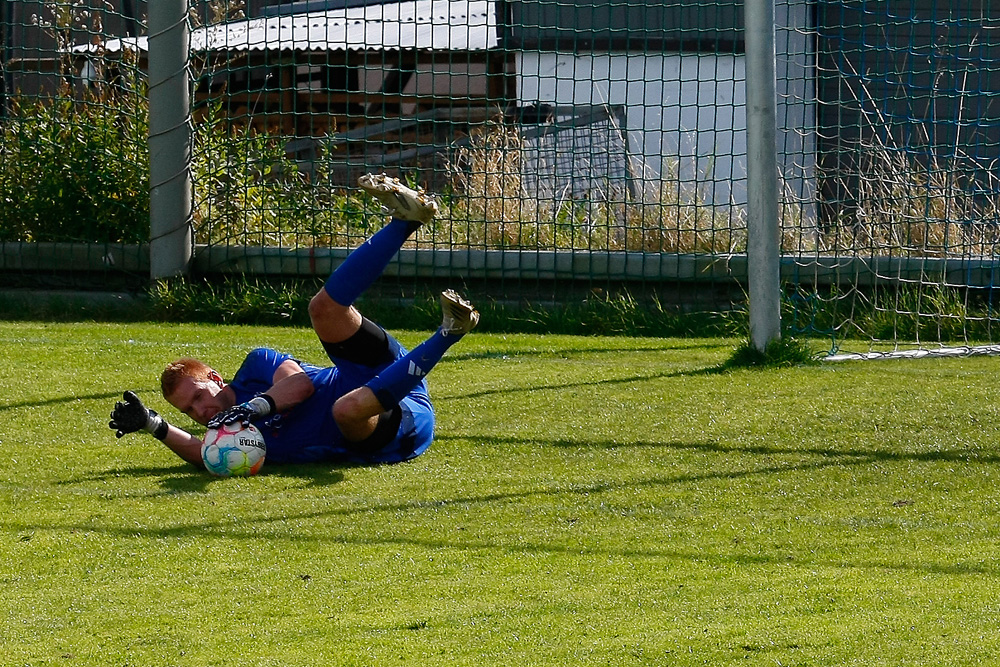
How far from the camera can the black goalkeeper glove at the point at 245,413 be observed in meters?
4.98

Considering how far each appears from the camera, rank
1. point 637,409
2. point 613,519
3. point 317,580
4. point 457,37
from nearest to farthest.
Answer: point 317,580
point 613,519
point 637,409
point 457,37

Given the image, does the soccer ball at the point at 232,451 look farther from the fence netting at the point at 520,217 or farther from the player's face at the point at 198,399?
the fence netting at the point at 520,217

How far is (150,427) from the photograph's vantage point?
192 inches

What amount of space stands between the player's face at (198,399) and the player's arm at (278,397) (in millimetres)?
58

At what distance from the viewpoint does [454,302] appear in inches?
193

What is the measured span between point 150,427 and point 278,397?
0.51 m

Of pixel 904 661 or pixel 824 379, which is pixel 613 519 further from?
pixel 824 379

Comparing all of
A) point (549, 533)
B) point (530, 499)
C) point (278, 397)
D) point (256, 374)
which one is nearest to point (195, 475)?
point (278, 397)

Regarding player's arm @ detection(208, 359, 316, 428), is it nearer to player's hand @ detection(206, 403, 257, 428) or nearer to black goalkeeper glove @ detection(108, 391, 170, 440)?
player's hand @ detection(206, 403, 257, 428)

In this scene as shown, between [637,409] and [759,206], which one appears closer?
[637,409]

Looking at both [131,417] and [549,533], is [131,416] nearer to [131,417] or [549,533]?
[131,417]

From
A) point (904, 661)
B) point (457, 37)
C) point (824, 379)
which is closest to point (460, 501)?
point (904, 661)

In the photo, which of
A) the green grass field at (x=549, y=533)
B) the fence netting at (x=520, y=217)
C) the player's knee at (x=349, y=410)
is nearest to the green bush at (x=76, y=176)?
the fence netting at (x=520, y=217)

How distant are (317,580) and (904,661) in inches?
59.4
